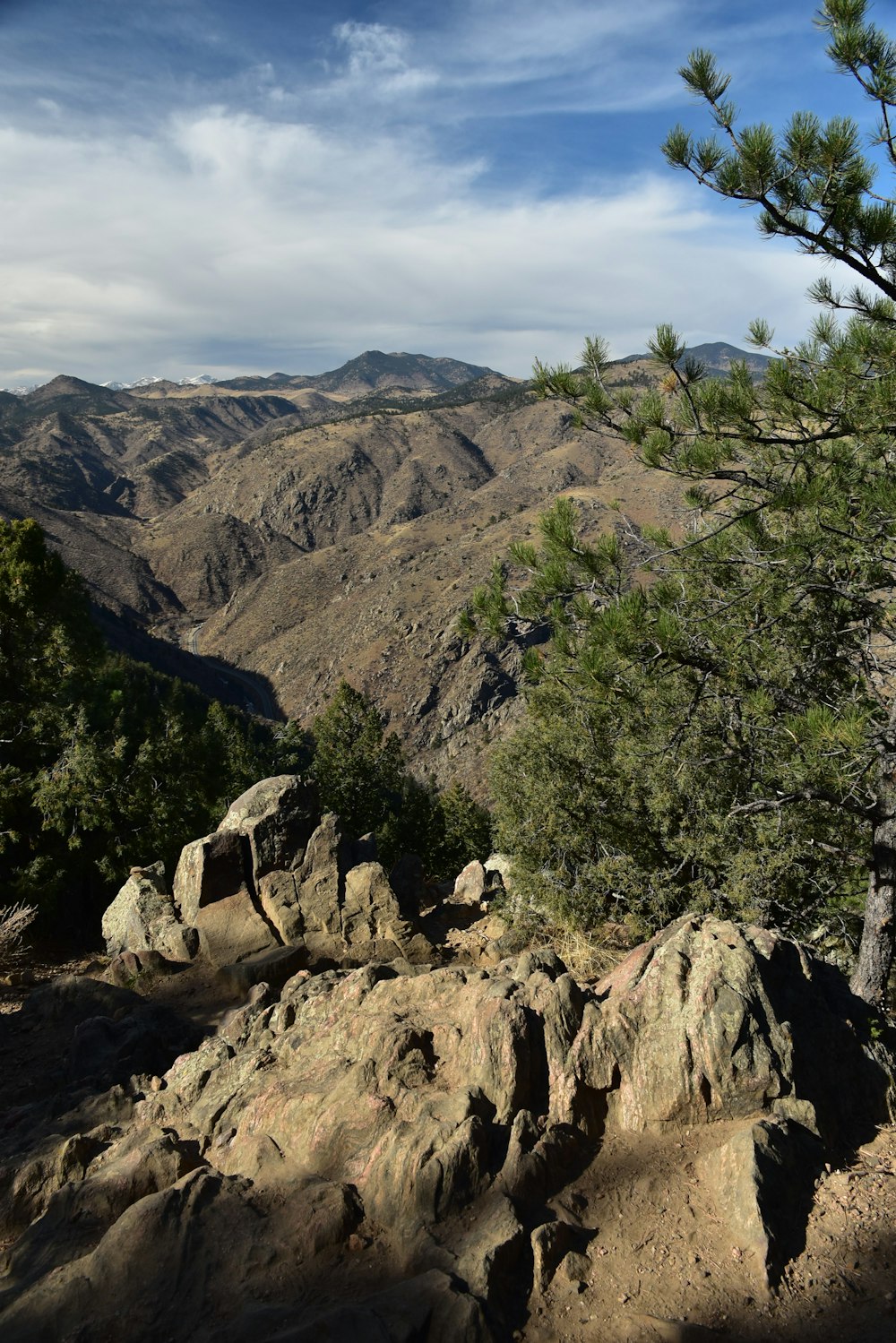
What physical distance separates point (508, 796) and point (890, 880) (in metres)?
4.68

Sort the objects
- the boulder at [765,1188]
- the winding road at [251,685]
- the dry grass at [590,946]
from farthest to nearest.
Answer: the winding road at [251,685] → the dry grass at [590,946] → the boulder at [765,1188]

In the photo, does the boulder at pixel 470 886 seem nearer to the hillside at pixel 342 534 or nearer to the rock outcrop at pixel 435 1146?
the rock outcrop at pixel 435 1146

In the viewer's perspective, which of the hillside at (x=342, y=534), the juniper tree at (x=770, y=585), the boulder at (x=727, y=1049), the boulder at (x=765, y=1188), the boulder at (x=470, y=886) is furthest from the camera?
the hillside at (x=342, y=534)

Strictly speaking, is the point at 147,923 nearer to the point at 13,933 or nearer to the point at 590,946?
the point at 13,933

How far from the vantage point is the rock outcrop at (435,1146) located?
12.3 feet

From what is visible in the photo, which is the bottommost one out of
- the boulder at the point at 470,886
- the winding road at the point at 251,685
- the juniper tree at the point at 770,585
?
the winding road at the point at 251,685

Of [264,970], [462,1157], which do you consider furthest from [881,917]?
[264,970]

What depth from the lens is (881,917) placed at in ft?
21.0

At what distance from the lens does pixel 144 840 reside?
14.0 meters

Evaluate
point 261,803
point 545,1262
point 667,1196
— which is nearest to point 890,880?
point 667,1196

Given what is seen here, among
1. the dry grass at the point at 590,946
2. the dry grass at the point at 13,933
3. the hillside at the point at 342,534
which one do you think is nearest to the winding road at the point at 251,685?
the hillside at the point at 342,534

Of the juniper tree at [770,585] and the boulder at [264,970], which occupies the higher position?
the juniper tree at [770,585]

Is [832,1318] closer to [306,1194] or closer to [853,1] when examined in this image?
[306,1194]

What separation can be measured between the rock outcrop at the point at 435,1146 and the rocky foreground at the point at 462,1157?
13mm
